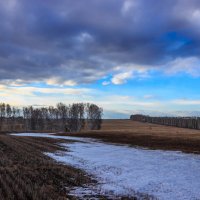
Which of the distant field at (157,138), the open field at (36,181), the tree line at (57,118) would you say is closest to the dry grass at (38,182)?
the open field at (36,181)

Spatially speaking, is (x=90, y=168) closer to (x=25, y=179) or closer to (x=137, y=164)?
(x=137, y=164)

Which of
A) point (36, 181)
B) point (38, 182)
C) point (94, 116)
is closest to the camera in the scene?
point (38, 182)

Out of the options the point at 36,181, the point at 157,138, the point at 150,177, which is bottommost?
the point at 150,177

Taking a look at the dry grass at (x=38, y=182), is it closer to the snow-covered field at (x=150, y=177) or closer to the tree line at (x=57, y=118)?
the snow-covered field at (x=150, y=177)

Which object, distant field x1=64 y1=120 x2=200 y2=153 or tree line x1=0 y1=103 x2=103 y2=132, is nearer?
distant field x1=64 y1=120 x2=200 y2=153

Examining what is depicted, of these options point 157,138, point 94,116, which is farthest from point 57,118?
point 157,138

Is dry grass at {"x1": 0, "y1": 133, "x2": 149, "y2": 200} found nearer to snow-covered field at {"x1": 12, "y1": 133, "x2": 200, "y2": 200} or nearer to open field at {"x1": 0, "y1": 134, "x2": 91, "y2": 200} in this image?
open field at {"x1": 0, "y1": 134, "x2": 91, "y2": 200}

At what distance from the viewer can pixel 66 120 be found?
16438 centimetres

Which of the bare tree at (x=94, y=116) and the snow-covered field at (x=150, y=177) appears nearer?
the snow-covered field at (x=150, y=177)

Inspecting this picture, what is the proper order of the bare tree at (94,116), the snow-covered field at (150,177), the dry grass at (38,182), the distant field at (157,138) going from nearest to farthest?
the dry grass at (38,182), the snow-covered field at (150,177), the distant field at (157,138), the bare tree at (94,116)

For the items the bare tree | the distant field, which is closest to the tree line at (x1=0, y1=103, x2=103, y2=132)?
the bare tree

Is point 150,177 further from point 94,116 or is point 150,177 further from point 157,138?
point 94,116

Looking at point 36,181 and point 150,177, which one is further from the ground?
point 36,181

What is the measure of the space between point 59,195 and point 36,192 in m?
0.90
